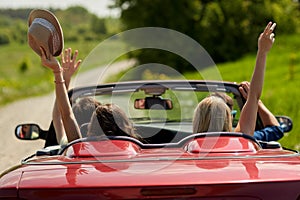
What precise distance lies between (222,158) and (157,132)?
177cm

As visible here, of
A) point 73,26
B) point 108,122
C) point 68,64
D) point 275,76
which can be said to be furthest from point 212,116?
point 73,26

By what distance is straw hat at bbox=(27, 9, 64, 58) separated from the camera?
14.6ft

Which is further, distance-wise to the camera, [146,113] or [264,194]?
[146,113]

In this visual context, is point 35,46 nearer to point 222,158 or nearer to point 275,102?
point 222,158

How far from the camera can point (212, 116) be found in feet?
14.8

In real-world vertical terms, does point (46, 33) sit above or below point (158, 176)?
above

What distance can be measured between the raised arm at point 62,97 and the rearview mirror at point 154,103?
1.18 m

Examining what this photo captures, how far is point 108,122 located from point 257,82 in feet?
3.30

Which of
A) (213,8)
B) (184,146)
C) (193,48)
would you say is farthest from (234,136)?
(213,8)

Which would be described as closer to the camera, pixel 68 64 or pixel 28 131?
pixel 68 64

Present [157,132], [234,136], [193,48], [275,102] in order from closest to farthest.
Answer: [234,136] → [157,132] → [275,102] → [193,48]

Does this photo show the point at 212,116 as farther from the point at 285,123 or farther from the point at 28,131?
the point at 28,131

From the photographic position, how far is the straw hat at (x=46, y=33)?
4.46 m

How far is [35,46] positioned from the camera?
459 centimetres
